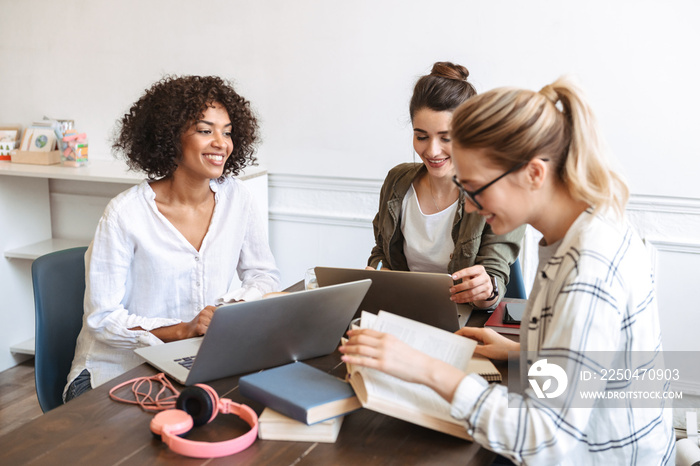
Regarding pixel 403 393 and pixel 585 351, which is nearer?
pixel 585 351

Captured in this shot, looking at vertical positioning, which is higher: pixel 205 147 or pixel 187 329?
pixel 205 147

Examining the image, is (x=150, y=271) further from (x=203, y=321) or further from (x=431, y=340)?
(x=431, y=340)

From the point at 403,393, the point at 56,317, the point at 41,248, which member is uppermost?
the point at 403,393

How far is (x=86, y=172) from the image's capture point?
3.08 m

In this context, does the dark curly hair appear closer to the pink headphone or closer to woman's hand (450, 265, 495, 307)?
woman's hand (450, 265, 495, 307)

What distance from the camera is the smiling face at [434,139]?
2000mm

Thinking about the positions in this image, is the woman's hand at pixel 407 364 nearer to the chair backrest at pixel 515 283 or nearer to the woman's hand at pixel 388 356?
the woman's hand at pixel 388 356

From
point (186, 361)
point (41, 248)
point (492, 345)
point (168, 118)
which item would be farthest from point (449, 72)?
point (41, 248)

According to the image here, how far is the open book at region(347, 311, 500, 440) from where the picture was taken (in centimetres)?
111

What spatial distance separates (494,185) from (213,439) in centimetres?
63

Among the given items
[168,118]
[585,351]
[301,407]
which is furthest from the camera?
[168,118]

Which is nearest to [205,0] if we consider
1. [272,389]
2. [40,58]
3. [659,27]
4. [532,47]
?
[40,58]

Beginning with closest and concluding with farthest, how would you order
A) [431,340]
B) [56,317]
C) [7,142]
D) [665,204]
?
[431,340] → [56,317] → [665,204] → [7,142]

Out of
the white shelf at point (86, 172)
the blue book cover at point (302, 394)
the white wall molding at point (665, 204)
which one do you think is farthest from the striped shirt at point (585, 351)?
the white shelf at point (86, 172)
